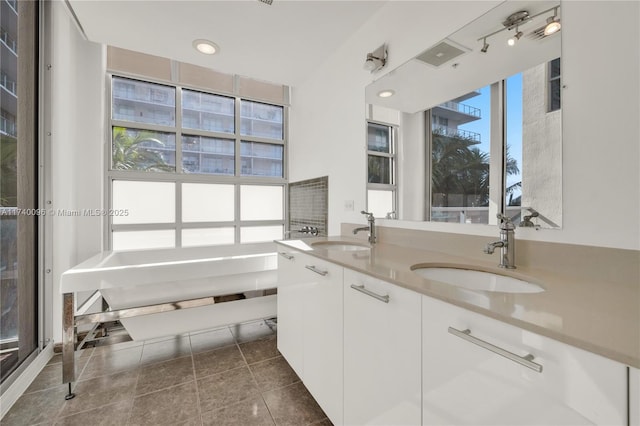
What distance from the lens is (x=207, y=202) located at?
10.4 feet

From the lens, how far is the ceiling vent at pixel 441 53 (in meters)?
1.39

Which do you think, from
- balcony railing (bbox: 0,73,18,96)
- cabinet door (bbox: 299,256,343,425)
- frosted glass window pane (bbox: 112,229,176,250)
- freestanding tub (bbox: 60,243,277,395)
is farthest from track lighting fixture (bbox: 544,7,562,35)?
frosted glass window pane (bbox: 112,229,176,250)

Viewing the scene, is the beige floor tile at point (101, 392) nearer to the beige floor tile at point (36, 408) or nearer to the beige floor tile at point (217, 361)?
the beige floor tile at point (36, 408)

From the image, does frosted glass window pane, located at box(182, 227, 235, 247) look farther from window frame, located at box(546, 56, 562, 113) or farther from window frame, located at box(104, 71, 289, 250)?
window frame, located at box(546, 56, 562, 113)

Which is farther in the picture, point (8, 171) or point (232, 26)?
point (232, 26)

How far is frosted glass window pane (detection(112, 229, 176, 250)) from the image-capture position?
8.95 feet

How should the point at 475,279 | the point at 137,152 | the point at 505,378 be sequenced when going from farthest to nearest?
the point at 137,152, the point at 475,279, the point at 505,378

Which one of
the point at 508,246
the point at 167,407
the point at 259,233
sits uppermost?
the point at 508,246

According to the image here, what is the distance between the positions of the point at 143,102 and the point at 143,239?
1511 mm

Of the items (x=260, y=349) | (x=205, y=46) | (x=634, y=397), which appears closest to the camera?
(x=634, y=397)

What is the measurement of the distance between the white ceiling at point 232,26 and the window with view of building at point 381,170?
85 centimetres

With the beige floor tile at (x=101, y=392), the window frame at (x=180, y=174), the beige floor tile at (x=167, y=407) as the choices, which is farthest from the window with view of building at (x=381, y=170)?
the beige floor tile at (x=101, y=392)

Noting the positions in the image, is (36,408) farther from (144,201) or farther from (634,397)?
(634,397)

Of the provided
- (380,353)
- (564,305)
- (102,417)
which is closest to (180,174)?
(102,417)
